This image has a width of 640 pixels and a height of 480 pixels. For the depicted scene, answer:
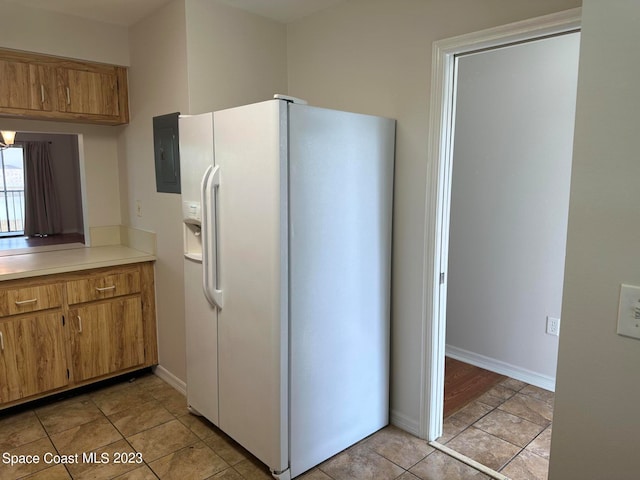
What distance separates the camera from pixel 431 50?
225 cm

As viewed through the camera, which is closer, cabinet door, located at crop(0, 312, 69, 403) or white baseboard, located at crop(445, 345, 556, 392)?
cabinet door, located at crop(0, 312, 69, 403)

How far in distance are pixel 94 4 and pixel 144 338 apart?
217 centimetres

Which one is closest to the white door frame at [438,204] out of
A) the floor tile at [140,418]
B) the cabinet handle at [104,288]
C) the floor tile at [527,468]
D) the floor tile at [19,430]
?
the floor tile at [527,468]

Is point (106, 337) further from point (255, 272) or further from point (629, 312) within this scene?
point (629, 312)

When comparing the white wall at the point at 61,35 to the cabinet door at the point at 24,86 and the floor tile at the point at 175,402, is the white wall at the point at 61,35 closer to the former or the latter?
the cabinet door at the point at 24,86

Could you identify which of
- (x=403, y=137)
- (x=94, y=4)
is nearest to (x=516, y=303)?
(x=403, y=137)

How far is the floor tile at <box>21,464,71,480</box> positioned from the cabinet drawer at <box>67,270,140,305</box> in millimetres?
983

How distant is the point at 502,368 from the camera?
11.1 ft

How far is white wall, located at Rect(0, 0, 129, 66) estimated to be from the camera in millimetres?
2707

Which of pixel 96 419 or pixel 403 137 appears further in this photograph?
pixel 96 419

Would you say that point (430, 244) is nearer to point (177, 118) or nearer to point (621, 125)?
point (621, 125)

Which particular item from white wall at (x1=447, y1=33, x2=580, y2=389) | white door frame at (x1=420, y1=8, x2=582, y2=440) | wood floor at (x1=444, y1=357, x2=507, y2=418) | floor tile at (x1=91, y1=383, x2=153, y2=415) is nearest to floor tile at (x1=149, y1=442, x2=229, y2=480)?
floor tile at (x1=91, y1=383, x2=153, y2=415)

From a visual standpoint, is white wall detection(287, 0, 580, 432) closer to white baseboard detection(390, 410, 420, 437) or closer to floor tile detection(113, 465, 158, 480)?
white baseboard detection(390, 410, 420, 437)

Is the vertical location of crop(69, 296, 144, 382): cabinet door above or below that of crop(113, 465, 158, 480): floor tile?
above
